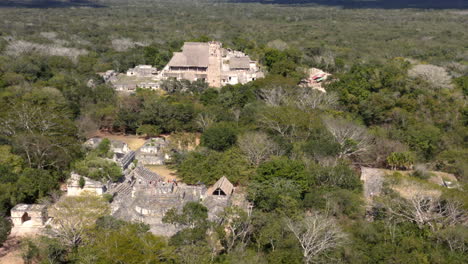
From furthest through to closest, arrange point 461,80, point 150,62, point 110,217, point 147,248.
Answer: point 150,62
point 461,80
point 110,217
point 147,248

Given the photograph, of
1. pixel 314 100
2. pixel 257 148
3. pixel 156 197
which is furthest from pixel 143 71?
pixel 156 197

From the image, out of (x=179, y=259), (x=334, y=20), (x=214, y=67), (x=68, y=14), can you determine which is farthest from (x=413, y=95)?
(x=68, y=14)

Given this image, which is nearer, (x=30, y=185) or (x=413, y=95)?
(x=30, y=185)

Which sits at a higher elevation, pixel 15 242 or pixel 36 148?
pixel 36 148

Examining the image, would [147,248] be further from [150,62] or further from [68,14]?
[68,14]

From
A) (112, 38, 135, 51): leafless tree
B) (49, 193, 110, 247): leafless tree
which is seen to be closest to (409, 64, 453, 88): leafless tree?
(49, 193, 110, 247): leafless tree

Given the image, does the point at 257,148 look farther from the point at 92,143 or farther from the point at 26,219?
the point at 26,219

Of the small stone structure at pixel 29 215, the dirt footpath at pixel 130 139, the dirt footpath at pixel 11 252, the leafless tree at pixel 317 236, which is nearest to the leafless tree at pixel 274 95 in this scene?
the dirt footpath at pixel 130 139
